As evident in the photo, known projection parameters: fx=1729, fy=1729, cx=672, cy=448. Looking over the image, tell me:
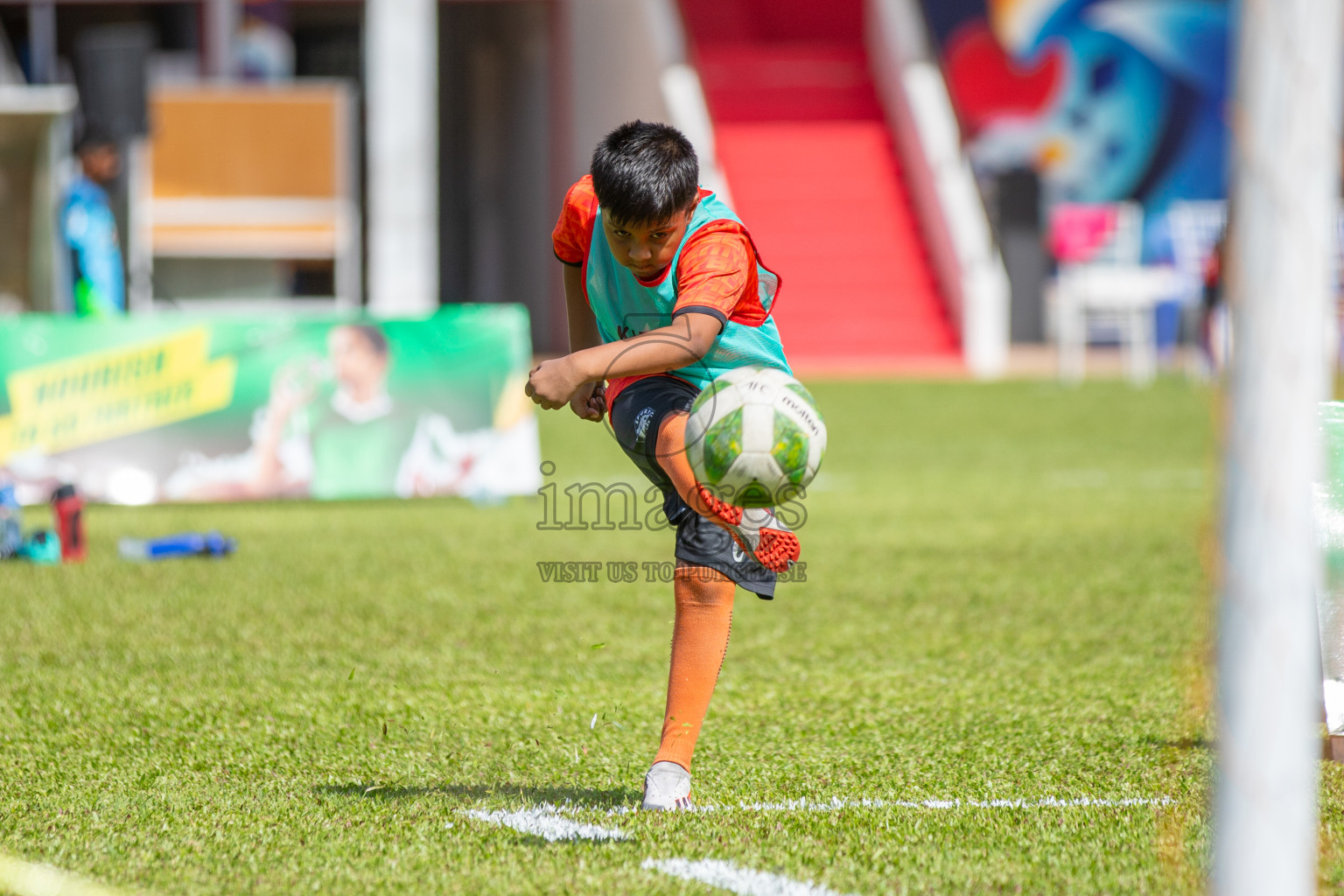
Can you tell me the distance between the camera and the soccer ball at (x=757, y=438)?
3.30m

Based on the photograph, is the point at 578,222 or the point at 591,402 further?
the point at 578,222

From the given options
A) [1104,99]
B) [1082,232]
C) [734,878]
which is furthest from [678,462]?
[1104,99]

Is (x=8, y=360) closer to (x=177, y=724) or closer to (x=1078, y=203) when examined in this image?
(x=177, y=724)

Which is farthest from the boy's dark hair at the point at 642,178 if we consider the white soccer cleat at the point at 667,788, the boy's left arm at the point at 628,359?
the white soccer cleat at the point at 667,788

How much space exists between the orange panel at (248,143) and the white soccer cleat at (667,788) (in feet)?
53.2

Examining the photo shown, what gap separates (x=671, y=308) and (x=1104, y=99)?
71.6ft

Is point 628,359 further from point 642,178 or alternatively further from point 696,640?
point 696,640

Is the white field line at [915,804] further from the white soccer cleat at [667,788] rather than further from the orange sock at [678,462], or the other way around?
the orange sock at [678,462]

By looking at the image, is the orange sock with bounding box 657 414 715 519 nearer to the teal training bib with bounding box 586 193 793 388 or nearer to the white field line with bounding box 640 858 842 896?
the teal training bib with bounding box 586 193 793 388

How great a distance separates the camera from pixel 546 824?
141 inches

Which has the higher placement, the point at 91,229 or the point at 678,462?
the point at 91,229

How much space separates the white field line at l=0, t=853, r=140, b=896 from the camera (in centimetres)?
308

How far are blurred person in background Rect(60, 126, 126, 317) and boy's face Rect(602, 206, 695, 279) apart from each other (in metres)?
7.49

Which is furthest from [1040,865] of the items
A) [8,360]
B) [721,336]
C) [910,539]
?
[8,360]
